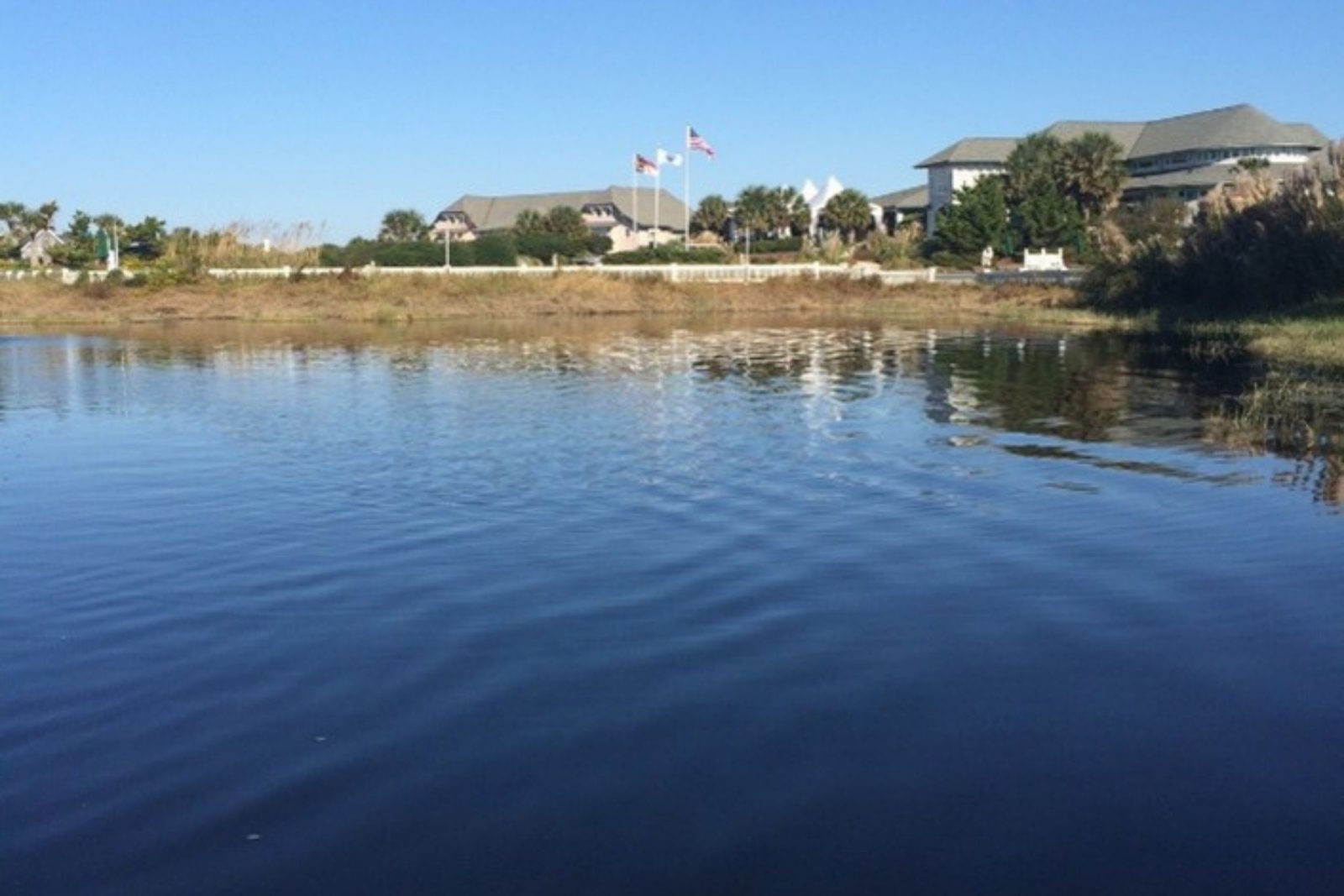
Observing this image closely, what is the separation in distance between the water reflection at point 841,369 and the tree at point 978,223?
99.5ft

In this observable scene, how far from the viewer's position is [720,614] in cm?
1088

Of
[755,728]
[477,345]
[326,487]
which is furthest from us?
[477,345]

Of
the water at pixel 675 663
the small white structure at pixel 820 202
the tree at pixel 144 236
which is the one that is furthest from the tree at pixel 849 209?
the water at pixel 675 663

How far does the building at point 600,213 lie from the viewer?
4811 inches

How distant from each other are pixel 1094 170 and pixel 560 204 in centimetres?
5185

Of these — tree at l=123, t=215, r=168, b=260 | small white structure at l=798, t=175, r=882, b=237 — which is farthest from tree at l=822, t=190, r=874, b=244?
tree at l=123, t=215, r=168, b=260

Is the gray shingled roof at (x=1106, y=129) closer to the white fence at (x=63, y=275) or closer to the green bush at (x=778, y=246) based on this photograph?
the green bush at (x=778, y=246)

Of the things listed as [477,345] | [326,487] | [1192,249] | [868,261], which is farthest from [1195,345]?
[868,261]

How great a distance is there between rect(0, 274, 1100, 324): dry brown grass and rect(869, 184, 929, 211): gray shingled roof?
1757 inches

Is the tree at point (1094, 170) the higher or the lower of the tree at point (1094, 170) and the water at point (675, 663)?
the higher

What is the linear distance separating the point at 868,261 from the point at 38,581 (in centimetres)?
8079

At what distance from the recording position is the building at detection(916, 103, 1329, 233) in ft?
304

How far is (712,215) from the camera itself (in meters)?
116

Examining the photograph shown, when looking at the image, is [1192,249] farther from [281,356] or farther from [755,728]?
[755,728]
